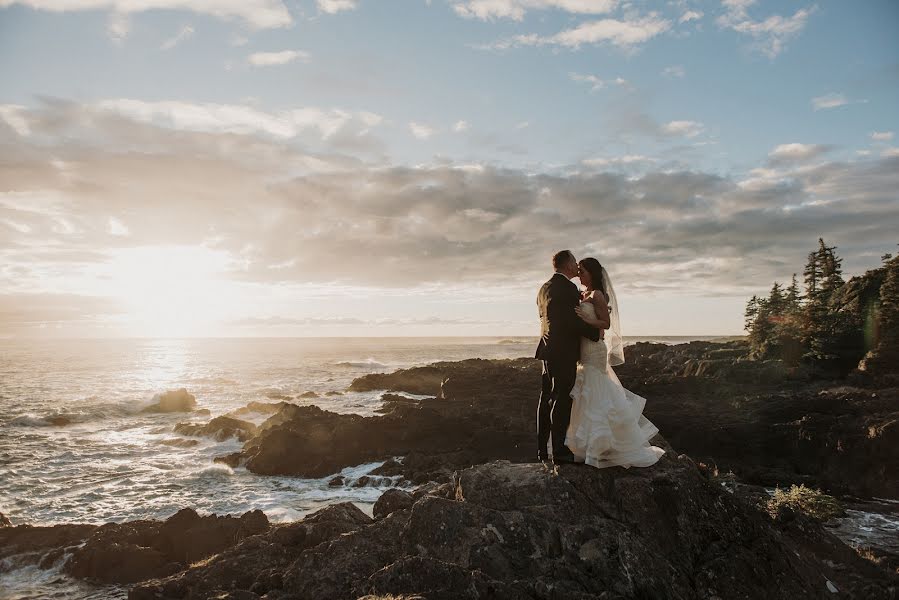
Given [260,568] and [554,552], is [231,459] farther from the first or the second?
[554,552]

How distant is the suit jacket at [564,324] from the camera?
7.64 m

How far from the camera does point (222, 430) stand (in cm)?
2862

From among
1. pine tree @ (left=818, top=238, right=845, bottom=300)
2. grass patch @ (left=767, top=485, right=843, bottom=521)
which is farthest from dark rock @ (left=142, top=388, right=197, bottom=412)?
pine tree @ (left=818, top=238, right=845, bottom=300)

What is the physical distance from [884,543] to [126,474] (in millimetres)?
24394

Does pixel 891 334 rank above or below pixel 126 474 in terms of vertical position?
above

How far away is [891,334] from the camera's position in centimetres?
3619

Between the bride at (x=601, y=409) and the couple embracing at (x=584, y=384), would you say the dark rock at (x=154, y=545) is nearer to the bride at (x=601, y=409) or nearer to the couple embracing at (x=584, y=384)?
the couple embracing at (x=584, y=384)

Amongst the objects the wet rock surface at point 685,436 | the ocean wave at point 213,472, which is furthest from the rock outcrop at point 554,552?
the ocean wave at point 213,472

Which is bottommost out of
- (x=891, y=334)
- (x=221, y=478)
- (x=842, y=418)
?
(x=221, y=478)

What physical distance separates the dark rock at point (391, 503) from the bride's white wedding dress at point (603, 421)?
150 inches

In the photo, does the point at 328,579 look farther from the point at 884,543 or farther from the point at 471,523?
the point at 884,543

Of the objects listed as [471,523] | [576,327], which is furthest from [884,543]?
[471,523]

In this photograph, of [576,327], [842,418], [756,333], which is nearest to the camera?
[576,327]

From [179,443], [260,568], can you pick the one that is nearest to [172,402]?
[179,443]
